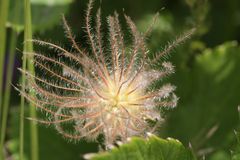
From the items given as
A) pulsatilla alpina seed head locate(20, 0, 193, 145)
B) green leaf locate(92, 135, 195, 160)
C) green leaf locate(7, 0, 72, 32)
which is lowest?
green leaf locate(92, 135, 195, 160)

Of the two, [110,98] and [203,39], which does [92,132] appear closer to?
[110,98]

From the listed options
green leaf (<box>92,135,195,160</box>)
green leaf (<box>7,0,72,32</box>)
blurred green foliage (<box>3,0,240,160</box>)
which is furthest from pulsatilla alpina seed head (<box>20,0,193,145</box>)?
green leaf (<box>7,0,72,32</box>)

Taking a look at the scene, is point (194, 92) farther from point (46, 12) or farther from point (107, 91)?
point (107, 91)

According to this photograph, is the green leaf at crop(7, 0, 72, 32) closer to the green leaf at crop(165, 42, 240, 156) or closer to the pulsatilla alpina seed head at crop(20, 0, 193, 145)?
the green leaf at crop(165, 42, 240, 156)

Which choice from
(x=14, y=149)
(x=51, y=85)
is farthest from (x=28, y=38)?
(x=14, y=149)

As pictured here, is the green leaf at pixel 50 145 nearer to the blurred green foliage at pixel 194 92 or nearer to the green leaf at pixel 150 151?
the blurred green foliage at pixel 194 92
